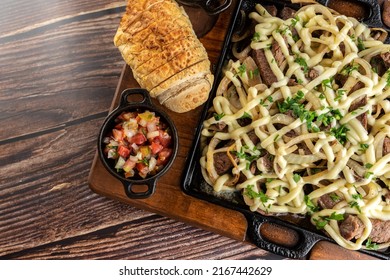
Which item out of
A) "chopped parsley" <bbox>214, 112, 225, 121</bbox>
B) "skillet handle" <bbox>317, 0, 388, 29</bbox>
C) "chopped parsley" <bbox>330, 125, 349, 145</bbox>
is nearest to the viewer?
"chopped parsley" <bbox>330, 125, 349, 145</bbox>

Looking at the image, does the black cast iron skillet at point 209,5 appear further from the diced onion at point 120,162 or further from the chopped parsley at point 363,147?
the chopped parsley at point 363,147

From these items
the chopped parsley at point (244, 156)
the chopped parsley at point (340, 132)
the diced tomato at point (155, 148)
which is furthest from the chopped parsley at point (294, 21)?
the diced tomato at point (155, 148)

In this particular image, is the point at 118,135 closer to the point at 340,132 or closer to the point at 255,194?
the point at 255,194

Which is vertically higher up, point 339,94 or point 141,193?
point 339,94

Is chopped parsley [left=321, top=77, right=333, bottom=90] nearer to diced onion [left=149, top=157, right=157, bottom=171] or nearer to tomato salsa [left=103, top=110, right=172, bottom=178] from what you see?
tomato salsa [left=103, top=110, right=172, bottom=178]

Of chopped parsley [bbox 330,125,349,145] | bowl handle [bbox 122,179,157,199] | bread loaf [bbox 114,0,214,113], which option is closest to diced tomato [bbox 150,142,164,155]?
bowl handle [bbox 122,179,157,199]

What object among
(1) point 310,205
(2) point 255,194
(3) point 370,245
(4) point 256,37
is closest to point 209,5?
(4) point 256,37

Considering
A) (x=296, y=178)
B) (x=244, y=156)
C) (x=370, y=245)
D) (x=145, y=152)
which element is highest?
(x=145, y=152)

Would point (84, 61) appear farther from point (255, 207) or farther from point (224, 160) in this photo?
point (255, 207)
